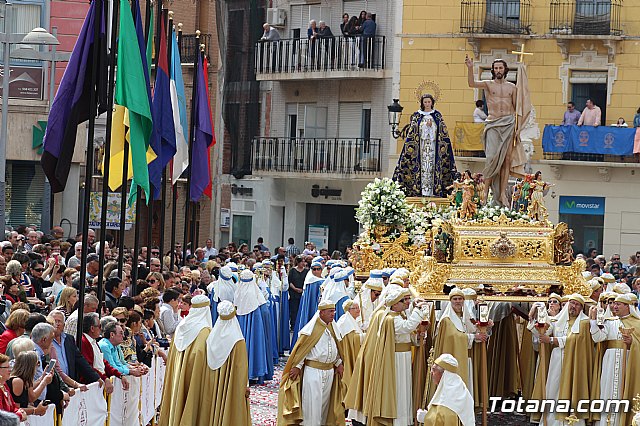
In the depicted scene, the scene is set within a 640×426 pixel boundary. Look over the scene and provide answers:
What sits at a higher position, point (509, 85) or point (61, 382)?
point (509, 85)

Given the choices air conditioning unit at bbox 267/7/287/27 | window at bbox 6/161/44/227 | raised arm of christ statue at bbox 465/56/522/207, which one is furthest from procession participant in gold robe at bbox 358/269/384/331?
air conditioning unit at bbox 267/7/287/27

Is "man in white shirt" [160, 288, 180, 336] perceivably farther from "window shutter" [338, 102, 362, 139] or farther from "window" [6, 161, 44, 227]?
"window shutter" [338, 102, 362, 139]

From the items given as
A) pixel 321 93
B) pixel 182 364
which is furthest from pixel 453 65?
pixel 182 364

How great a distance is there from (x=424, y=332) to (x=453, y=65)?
18.6 metres

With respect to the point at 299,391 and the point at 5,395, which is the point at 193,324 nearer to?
the point at 299,391

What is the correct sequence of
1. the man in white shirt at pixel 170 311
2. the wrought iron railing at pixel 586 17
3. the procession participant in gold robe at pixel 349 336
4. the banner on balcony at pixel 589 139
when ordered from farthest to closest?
the wrought iron railing at pixel 586 17
the banner on balcony at pixel 589 139
the man in white shirt at pixel 170 311
the procession participant in gold robe at pixel 349 336

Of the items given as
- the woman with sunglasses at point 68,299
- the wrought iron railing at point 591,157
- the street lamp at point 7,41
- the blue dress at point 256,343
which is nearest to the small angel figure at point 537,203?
the blue dress at point 256,343

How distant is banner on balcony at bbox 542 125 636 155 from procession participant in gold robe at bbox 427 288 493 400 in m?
16.8

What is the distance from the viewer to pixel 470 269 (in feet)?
47.9

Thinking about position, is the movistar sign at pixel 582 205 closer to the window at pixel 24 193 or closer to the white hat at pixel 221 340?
the window at pixel 24 193

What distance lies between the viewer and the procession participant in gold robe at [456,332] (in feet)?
45.4

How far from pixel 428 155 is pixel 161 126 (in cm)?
360

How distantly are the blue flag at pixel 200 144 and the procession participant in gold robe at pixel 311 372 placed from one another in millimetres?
8257

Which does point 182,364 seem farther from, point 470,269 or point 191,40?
point 191,40
